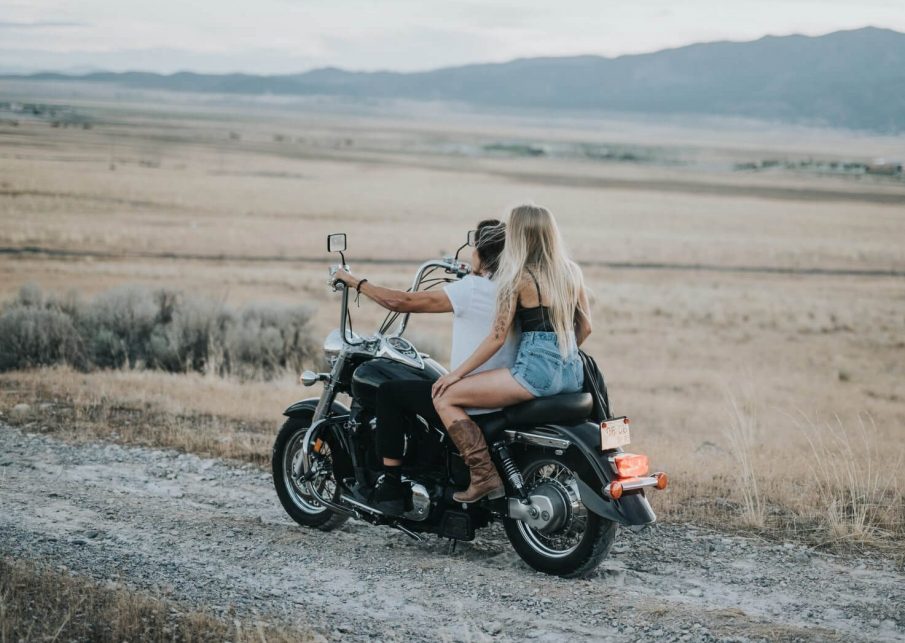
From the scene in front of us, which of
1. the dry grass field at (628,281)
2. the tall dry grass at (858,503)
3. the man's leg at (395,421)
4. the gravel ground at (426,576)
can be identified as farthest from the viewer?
the dry grass field at (628,281)

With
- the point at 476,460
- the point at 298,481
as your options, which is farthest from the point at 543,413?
the point at 298,481

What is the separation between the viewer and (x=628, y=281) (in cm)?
3334

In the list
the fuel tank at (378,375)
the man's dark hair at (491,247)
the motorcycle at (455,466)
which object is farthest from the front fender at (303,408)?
the man's dark hair at (491,247)

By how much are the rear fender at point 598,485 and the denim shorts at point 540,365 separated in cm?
26

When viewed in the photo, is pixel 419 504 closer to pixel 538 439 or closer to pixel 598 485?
pixel 538 439

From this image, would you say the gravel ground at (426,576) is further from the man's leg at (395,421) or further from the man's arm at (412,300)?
the man's arm at (412,300)

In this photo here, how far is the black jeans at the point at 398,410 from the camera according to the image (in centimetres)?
541

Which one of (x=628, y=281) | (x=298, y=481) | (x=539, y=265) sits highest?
(x=539, y=265)

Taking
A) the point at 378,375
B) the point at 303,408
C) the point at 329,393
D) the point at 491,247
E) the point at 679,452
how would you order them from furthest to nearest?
→ the point at 679,452
the point at 303,408
the point at 329,393
the point at 378,375
the point at 491,247

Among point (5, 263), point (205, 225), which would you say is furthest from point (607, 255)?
point (5, 263)

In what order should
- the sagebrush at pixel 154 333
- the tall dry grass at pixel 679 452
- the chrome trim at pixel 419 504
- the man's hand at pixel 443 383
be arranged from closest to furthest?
the man's hand at pixel 443 383
the chrome trim at pixel 419 504
the tall dry grass at pixel 679 452
the sagebrush at pixel 154 333

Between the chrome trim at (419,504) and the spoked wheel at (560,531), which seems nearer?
the spoked wheel at (560,531)

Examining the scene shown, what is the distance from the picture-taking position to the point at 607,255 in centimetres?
3991

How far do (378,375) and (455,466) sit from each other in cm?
67
